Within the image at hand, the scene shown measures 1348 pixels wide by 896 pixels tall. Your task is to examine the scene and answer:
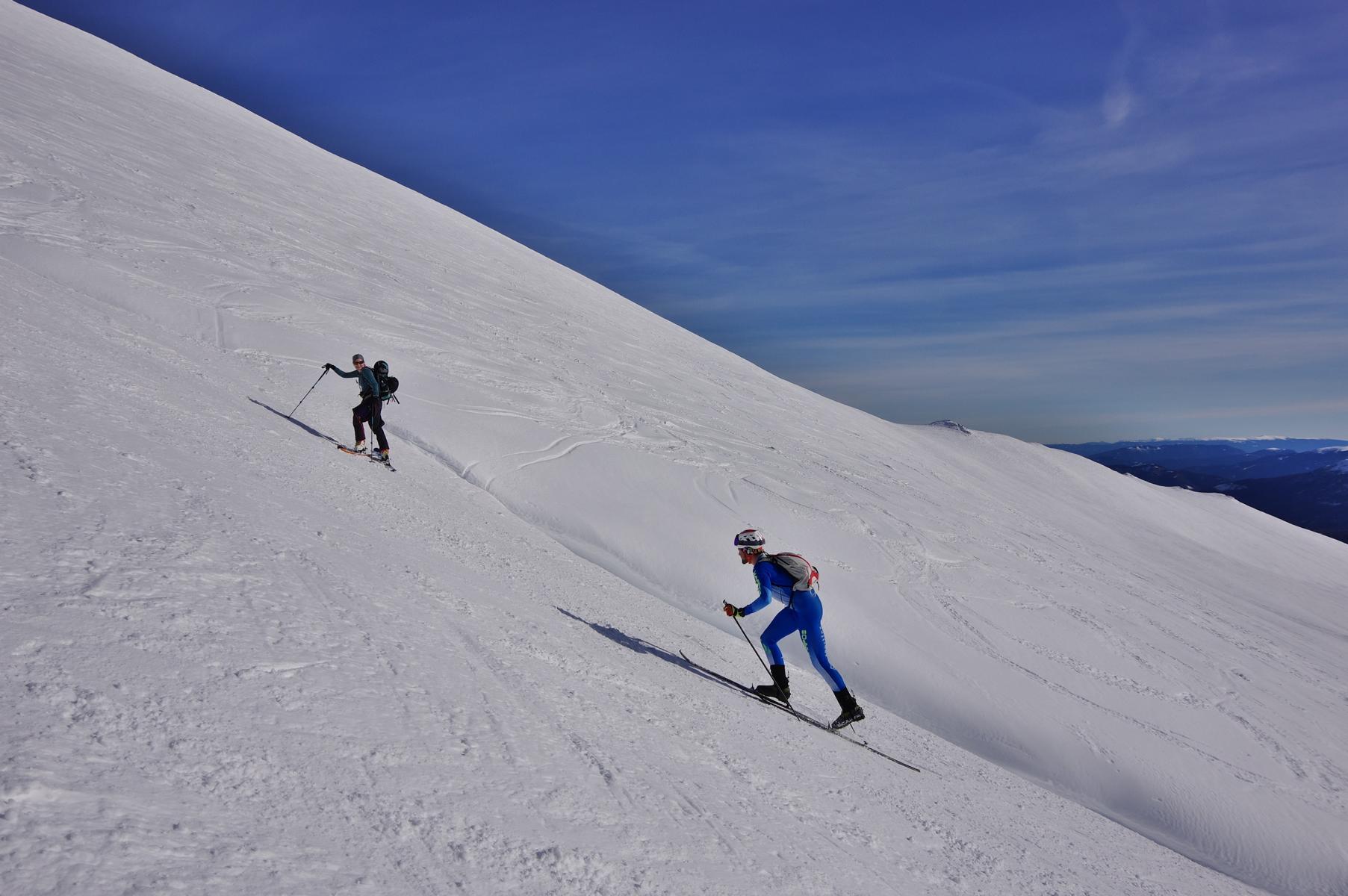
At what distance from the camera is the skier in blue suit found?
697 cm

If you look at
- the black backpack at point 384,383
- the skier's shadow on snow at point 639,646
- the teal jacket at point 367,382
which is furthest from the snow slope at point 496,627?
the black backpack at point 384,383

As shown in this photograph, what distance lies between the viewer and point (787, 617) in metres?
7.14

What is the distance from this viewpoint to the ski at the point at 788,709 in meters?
6.73

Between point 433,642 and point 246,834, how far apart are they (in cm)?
222

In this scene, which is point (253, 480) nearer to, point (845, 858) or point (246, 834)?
point (246, 834)

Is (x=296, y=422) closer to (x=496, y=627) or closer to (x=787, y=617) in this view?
(x=496, y=627)

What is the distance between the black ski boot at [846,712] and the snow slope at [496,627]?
1.58ft

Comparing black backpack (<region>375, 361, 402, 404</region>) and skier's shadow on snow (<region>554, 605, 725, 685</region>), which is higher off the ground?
black backpack (<region>375, 361, 402, 404</region>)

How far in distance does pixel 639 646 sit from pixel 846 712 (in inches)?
81.9

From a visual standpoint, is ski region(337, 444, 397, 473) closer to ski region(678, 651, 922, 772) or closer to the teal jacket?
the teal jacket

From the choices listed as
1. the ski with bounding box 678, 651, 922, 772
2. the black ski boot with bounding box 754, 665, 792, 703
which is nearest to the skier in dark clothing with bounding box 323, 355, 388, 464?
the ski with bounding box 678, 651, 922, 772

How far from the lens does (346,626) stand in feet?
15.4

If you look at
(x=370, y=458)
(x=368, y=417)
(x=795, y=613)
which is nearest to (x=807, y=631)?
(x=795, y=613)

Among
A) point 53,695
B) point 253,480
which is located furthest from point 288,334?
point 53,695
